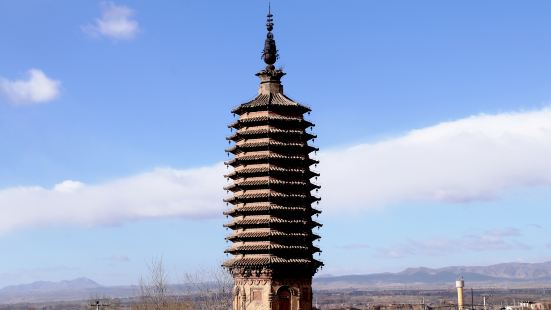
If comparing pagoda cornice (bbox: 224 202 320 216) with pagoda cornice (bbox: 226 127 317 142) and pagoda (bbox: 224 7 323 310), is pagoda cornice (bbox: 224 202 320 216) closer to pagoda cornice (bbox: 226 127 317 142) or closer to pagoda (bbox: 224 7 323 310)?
pagoda (bbox: 224 7 323 310)

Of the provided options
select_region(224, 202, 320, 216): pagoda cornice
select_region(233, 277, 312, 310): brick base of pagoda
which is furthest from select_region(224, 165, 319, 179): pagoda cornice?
select_region(233, 277, 312, 310): brick base of pagoda

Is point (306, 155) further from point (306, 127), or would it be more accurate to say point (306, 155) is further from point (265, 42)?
point (265, 42)

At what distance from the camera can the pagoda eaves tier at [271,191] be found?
131ft

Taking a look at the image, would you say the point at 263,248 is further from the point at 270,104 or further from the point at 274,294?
the point at 270,104

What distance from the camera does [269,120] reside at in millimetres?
41344

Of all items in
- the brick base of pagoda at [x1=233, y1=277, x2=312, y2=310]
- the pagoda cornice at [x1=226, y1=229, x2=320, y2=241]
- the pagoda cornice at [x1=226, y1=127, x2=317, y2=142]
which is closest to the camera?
the brick base of pagoda at [x1=233, y1=277, x2=312, y2=310]

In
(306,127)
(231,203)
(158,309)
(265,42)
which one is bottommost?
(158,309)

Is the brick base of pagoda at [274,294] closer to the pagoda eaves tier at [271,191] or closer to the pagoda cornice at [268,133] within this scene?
the pagoda eaves tier at [271,191]

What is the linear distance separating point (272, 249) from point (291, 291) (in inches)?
92.9

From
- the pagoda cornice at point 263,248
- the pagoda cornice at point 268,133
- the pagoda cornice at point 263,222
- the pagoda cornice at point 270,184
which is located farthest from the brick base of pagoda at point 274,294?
the pagoda cornice at point 268,133

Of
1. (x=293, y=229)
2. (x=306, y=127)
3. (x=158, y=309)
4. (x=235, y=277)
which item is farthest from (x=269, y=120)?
(x=158, y=309)

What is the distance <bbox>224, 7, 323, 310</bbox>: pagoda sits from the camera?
39.9m

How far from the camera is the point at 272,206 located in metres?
40.2

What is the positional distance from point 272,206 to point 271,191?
2.64 feet
